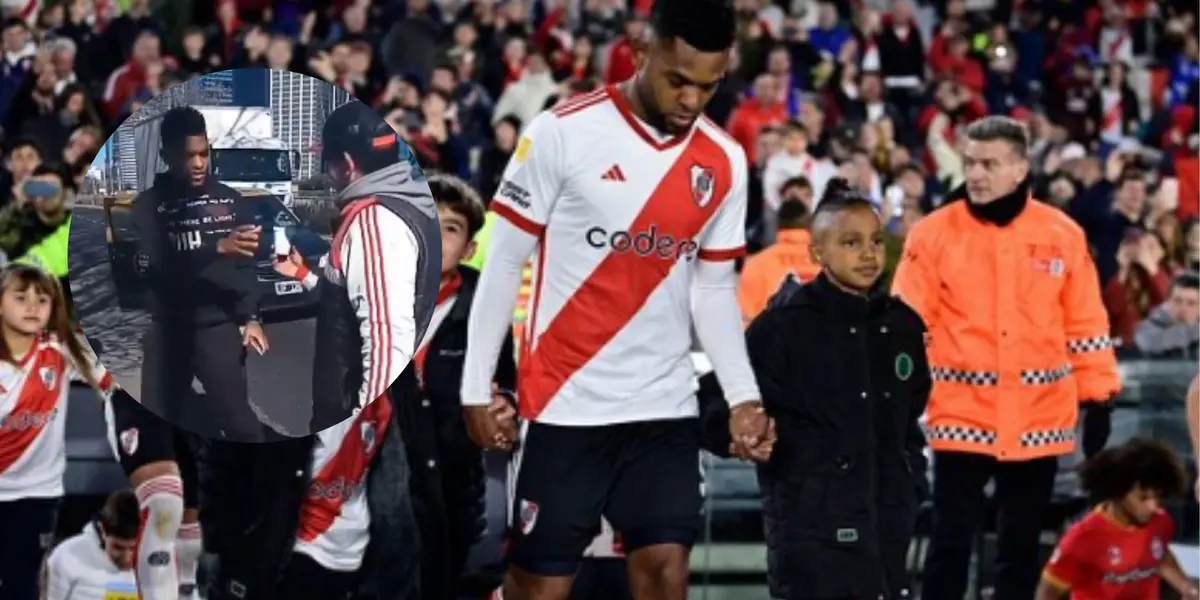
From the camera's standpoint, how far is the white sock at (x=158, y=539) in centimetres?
783

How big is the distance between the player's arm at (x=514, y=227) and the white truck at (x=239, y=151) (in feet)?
2.34

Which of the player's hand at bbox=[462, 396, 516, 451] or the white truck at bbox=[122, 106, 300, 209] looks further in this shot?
the player's hand at bbox=[462, 396, 516, 451]

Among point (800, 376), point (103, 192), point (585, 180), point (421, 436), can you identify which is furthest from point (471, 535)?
point (103, 192)

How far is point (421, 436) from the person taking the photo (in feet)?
22.4

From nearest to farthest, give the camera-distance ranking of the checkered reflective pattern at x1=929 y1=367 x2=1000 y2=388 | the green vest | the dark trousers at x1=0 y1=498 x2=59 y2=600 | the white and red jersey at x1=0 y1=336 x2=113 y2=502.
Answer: the dark trousers at x1=0 y1=498 x2=59 y2=600 → the white and red jersey at x1=0 y1=336 x2=113 y2=502 → the checkered reflective pattern at x1=929 y1=367 x2=1000 y2=388 → the green vest

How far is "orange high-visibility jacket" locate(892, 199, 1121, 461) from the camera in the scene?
7926 mm

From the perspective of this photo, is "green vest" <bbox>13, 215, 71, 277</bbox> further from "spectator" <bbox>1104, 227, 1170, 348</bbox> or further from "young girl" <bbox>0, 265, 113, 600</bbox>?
"spectator" <bbox>1104, 227, 1170, 348</bbox>

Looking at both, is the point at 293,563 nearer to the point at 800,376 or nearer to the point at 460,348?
the point at 460,348

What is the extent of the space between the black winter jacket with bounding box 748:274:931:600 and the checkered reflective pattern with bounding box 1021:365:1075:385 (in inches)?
41.1

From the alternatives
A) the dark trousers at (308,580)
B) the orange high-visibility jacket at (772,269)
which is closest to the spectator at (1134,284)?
the orange high-visibility jacket at (772,269)

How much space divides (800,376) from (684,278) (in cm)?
85

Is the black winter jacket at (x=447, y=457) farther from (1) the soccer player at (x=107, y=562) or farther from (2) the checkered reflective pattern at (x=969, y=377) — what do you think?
(2) the checkered reflective pattern at (x=969, y=377)

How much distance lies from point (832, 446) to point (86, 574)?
2937 millimetres

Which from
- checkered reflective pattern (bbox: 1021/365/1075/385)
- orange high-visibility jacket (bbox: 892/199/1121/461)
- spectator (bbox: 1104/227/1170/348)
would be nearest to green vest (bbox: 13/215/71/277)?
orange high-visibility jacket (bbox: 892/199/1121/461)
